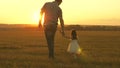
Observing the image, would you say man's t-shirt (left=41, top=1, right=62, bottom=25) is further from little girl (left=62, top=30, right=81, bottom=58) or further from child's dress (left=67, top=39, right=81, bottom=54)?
child's dress (left=67, top=39, right=81, bottom=54)

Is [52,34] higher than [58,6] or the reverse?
the reverse

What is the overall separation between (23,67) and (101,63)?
3.12 m

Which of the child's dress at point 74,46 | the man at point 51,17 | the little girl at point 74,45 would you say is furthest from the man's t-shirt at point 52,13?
the child's dress at point 74,46

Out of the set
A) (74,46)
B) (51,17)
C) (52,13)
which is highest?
(52,13)

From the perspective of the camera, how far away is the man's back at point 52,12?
53.4 ft

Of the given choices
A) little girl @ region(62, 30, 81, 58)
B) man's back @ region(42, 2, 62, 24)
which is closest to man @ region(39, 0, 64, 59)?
man's back @ region(42, 2, 62, 24)

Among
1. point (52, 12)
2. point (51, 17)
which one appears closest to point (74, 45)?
point (51, 17)

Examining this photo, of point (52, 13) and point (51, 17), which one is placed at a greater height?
point (52, 13)

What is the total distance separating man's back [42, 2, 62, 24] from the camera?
16.3 m

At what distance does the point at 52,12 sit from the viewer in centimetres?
1631

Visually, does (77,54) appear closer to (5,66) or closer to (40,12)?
(40,12)

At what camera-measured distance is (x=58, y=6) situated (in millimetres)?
16406

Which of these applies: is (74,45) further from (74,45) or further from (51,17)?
(51,17)

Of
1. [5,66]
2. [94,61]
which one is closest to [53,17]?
[94,61]
